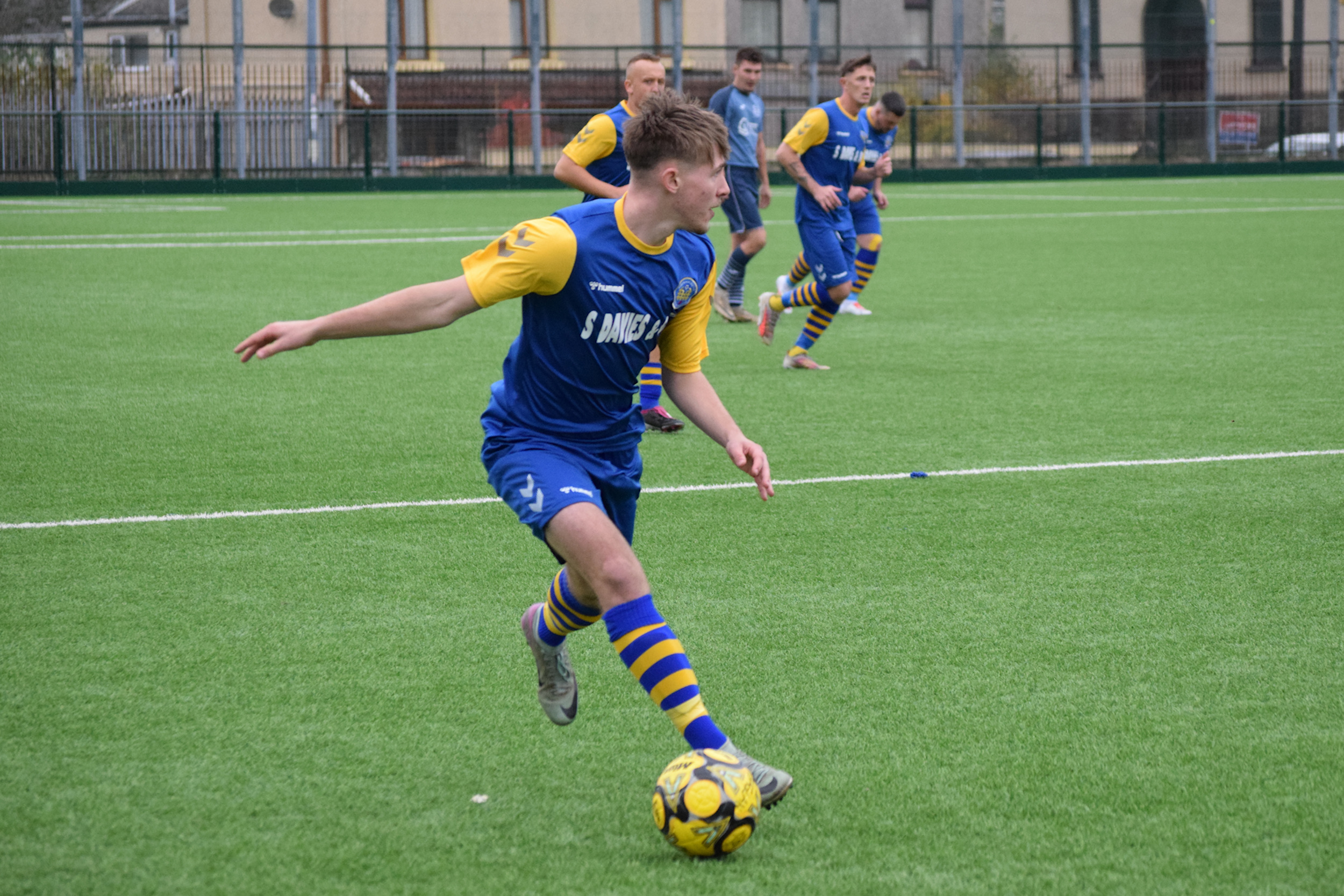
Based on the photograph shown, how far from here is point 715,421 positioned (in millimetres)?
3920

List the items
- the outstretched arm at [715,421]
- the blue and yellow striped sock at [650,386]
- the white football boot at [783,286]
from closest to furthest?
the outstretched arm at [715,421] < the blue and yellow striped sock at [650,386] < the white football boot at [783,286]

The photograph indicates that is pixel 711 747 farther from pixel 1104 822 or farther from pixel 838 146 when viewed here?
pixel 838 146

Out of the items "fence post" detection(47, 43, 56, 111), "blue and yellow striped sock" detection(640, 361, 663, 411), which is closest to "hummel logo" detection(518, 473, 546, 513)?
"blue and yellow striped sock" detection(640, 361, 663, 411)

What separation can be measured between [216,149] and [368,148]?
316 cm

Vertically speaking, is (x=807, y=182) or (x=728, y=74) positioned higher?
(x=728, y=74)

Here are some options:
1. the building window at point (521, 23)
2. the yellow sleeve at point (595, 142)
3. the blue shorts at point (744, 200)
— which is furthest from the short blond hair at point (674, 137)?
the building window at point (521, 23)

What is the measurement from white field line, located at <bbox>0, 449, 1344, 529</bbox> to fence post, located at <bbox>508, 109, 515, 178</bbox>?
91.4ft

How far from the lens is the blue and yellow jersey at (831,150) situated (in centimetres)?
1051

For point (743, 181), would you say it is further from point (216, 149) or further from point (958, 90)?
point (958, 90)

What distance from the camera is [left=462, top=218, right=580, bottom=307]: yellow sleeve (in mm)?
3625

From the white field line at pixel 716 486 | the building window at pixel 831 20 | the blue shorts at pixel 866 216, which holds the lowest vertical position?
the white field line at pixel 716 486

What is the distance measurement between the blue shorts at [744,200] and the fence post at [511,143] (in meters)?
21.5

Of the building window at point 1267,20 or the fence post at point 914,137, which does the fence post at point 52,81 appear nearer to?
the fence post at point 914,137

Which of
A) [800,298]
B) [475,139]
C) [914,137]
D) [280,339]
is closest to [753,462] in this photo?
[280,339]
